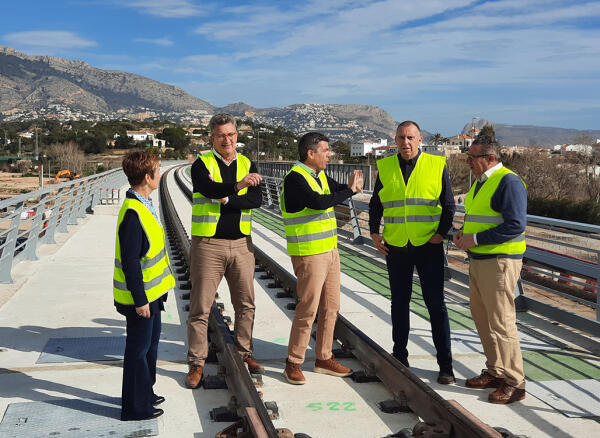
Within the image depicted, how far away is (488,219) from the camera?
482cm

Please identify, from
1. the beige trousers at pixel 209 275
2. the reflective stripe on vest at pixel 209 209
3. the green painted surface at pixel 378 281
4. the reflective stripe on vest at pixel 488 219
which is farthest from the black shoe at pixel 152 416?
the green painted surface at pixel 378 281

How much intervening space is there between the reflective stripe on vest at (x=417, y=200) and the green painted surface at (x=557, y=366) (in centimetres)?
151

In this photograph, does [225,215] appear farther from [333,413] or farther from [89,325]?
[89,325]

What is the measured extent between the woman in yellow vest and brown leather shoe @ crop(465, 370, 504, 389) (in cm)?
233

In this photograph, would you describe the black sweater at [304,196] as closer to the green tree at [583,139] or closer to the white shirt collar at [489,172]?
the white shirt collar at [489,172]

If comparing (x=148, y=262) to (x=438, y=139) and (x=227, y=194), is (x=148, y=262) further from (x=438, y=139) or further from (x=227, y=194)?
(x=438, y=139)

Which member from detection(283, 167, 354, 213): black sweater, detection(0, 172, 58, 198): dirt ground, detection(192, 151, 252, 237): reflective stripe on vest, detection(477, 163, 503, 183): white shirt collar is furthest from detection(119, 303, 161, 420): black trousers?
detection(0, 172, 58, 198): dirt ground

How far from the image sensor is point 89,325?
6.98 meters

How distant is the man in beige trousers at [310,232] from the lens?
484 cm

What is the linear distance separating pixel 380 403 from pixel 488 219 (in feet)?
5.12

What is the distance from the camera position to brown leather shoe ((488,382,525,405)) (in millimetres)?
4641

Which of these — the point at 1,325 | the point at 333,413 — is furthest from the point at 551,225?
the point at 1,325

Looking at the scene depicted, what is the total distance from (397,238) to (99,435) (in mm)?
2638

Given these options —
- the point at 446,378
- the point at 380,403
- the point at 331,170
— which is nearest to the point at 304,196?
the point at 380,403
